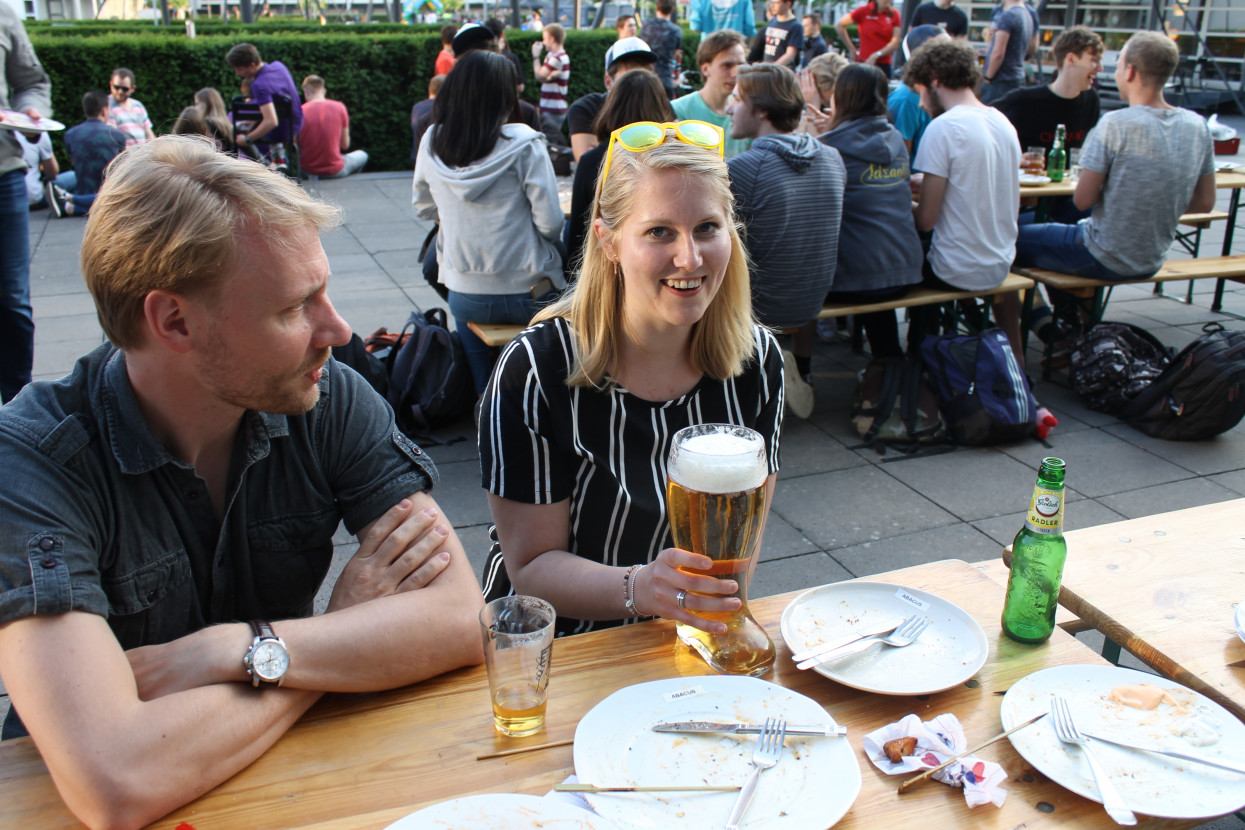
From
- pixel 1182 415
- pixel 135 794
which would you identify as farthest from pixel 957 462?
pixel 135 794

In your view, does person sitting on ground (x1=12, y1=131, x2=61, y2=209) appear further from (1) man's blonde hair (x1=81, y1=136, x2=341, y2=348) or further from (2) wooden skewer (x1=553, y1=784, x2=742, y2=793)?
(2) wooden skewer (x1=553, y1=784, x2=742, y2=793)

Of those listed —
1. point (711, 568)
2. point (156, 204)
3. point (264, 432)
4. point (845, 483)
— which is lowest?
point (845, 483)

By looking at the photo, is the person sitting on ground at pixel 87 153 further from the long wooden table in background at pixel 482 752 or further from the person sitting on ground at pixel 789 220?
the long wooden table in background at pixel 482 752

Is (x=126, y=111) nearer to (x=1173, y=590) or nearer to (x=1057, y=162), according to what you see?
(x=1057, y=162)

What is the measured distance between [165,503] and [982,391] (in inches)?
163

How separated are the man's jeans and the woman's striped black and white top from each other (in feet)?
11.3

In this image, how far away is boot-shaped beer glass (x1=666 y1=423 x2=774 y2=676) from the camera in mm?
1422

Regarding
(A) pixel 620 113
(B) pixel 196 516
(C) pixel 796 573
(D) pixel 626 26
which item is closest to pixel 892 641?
(B) pixel 196 516

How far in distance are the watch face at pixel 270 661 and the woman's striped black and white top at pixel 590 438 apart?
588 mm

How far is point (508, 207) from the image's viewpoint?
470 centimetres

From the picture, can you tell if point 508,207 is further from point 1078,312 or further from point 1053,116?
point 1053,116

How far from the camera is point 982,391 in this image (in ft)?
15.6

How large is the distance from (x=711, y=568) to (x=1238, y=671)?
90cm

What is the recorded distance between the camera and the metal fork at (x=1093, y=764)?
120 centimetres
